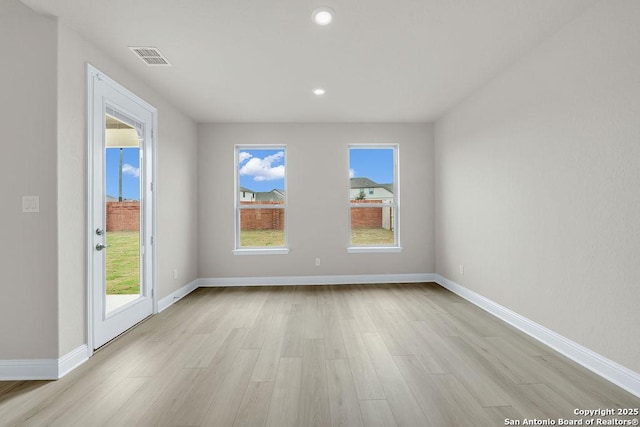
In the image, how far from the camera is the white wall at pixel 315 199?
507 centimetres

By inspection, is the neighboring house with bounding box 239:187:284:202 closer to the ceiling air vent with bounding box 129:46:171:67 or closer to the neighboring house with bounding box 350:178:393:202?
the neighboring house with bounding box 350:178:393:202

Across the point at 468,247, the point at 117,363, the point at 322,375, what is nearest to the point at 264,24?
the point at 322,375

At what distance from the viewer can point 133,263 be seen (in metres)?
3.39

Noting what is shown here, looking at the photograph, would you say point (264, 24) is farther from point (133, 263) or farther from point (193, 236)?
point (193, 236)

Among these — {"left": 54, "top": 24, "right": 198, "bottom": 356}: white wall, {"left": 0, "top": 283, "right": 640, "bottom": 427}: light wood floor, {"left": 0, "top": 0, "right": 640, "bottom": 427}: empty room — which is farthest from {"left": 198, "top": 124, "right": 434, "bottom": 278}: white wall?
{"left": 54, "top": 24, "right": 198, "bottom": 356}: white wall

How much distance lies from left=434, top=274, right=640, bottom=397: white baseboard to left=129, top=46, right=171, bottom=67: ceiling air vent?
4.43m

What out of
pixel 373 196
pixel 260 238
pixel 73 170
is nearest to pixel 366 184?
pixel 373 196

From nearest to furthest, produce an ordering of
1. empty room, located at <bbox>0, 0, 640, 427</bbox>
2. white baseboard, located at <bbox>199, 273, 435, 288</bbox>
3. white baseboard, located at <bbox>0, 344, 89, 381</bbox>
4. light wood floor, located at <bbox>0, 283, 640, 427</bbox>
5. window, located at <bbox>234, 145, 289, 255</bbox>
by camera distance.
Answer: light wood floor, located at <bbox>0, 283, 640, 427</bbox>, empty room, located at <bbox>0, 0, 640, 427</bbox>, white baseboard, located at <bbox>0, 344, 89, 381</bbox>, white baseboard, located at <bbox>199, 273, 435, 288</bbox>, window, located at <bbox>234, 145, 289, 255</bbox>

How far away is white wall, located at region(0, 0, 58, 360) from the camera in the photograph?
2.27 metres

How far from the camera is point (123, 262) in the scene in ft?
10.5

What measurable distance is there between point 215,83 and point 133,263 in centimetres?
225

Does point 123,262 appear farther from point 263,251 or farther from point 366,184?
point 366,184

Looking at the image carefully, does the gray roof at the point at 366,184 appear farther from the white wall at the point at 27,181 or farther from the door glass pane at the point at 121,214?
the white wall at the point at 27,181

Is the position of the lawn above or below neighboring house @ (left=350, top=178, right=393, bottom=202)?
below
